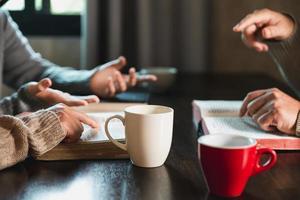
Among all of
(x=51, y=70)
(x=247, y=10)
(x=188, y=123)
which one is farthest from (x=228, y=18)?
(x=188, y=123)

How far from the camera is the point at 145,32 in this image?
2.03 m

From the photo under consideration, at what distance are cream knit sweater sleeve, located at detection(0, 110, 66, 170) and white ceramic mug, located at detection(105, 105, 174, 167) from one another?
131 millimetres

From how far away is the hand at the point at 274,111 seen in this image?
0.89 metres

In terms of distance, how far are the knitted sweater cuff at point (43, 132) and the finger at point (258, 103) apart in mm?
387

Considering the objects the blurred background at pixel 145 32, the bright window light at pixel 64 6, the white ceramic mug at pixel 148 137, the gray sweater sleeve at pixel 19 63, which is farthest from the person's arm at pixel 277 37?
the bright window light at pixel 64 6

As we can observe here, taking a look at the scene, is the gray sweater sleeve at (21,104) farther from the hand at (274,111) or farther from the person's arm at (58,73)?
the hand at (274,111)

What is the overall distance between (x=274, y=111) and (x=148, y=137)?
0.95 ft

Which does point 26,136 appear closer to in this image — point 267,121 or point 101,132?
point 101,132

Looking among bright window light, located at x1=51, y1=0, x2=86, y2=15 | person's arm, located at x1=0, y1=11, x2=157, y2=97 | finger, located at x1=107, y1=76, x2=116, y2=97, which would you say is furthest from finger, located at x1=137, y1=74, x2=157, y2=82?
bright window light, located at x1=51, y1=0, x2=86, y2=15

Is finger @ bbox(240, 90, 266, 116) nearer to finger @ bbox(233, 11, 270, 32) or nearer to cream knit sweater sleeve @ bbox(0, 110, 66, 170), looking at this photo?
finger @ bbox(233, 11, 270, 32)

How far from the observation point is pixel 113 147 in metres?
0.83

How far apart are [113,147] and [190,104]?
0.49 m

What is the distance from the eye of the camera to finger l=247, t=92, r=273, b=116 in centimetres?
94

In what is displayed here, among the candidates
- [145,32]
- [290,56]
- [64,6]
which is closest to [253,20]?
[290,56]
